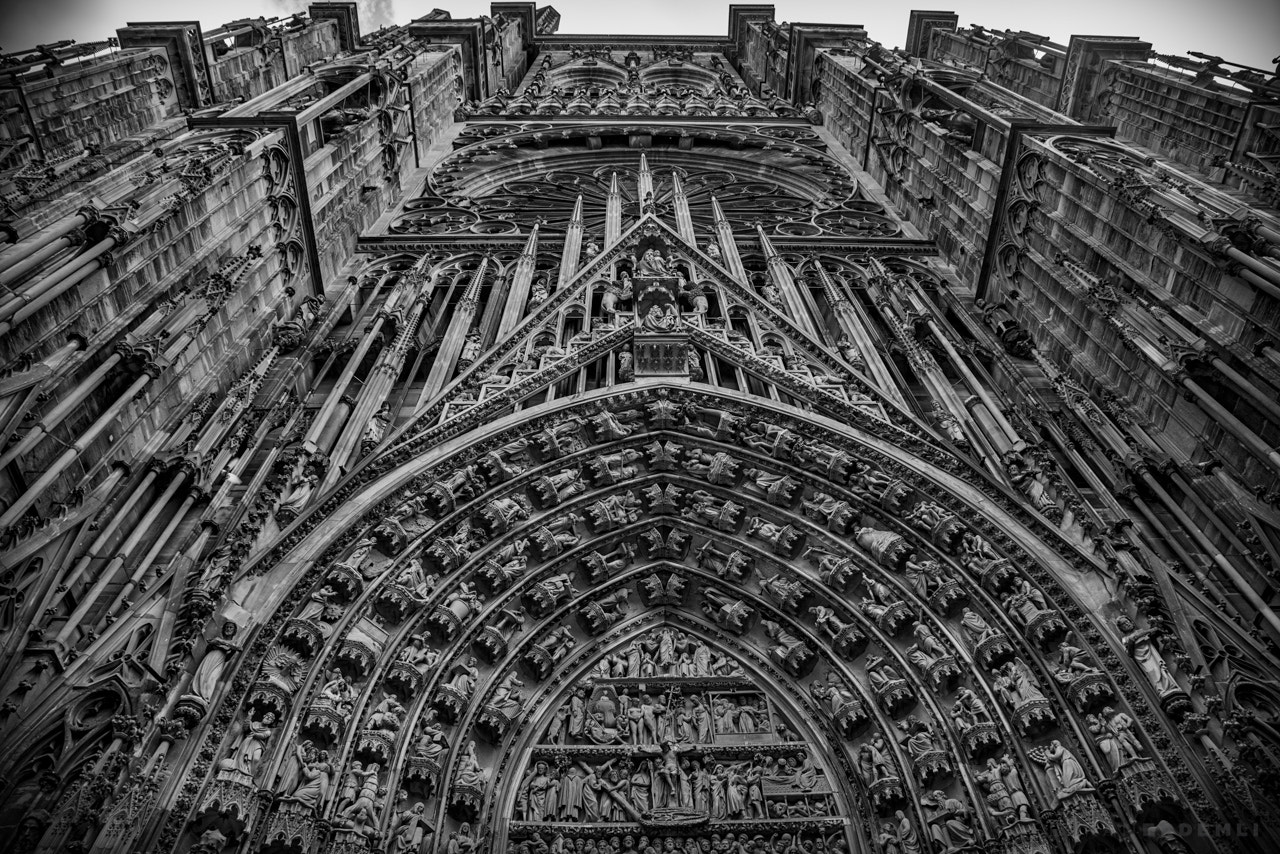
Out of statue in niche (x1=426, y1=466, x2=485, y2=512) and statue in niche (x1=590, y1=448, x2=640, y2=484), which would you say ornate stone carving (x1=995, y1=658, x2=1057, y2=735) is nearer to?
statue in niche (x1=590, y1=448, x2=640, y2=484)

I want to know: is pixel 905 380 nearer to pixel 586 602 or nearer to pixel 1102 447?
pixel 1102 447

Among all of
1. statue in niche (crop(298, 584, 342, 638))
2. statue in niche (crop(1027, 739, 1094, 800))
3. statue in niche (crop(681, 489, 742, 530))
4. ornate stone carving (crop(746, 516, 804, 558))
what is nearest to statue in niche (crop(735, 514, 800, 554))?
ornate stone carving (crop(746, 516, 804, 558))

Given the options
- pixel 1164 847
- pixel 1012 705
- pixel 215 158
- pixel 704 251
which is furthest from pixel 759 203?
pixel 1164 847

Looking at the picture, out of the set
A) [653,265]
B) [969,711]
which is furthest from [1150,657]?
[653,265]

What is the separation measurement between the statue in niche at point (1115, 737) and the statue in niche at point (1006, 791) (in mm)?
646

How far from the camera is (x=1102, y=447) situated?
10.5 metres

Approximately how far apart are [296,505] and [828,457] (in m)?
5.19

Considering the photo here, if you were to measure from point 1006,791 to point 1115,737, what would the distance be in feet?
2.89

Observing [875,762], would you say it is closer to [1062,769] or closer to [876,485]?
[1062,769]

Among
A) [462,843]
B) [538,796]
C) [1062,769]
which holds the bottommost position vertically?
[538,796]

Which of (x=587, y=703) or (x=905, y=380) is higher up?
(x=905, y=380)

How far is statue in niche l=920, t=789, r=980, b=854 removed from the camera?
7707 millimetres

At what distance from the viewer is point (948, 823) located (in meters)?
7.85

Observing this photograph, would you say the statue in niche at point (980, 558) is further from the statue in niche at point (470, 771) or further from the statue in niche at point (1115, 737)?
the statue in niche at point (470, 771)
